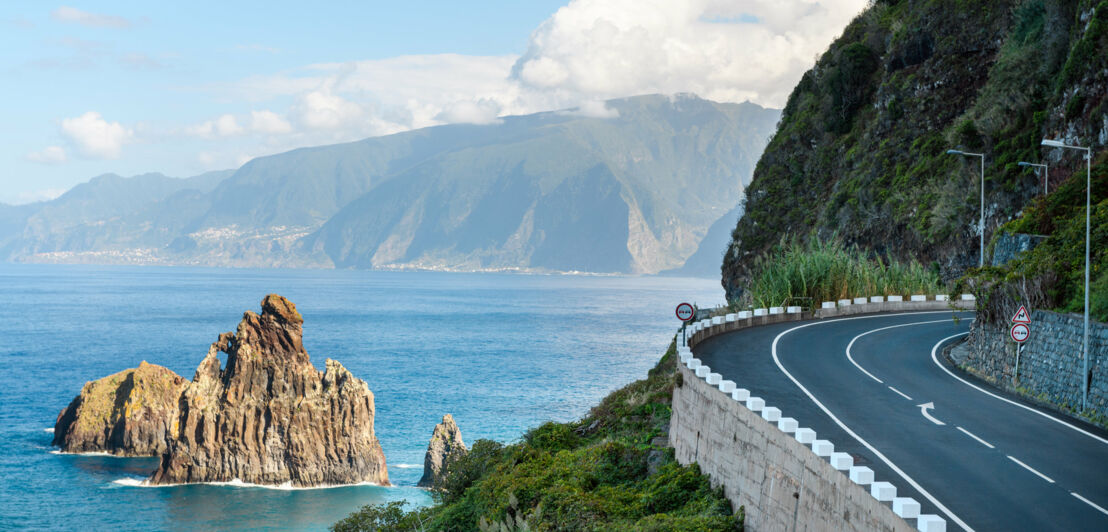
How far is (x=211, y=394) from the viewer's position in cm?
6322

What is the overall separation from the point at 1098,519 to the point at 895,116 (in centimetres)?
5120

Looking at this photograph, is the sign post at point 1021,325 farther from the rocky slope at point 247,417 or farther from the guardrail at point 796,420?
the rocky slope at point 247,417

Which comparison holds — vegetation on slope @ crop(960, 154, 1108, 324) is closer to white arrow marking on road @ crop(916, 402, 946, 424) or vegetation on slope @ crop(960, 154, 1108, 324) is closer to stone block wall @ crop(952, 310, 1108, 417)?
stone block wall @ crop(952, 310, 1108, 417)

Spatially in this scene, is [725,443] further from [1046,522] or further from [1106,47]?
[1106,47]

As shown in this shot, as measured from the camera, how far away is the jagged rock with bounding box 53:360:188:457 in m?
65.6

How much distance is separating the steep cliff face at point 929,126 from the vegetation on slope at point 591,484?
21019 mm

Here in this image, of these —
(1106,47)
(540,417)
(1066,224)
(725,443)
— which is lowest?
(540,417)

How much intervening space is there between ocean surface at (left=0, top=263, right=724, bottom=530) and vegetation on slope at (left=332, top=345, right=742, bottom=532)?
23681 millimetres

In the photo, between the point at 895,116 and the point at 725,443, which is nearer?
the point at 725,443

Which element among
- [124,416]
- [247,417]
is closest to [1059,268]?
[247,417]

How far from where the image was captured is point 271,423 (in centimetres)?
6216

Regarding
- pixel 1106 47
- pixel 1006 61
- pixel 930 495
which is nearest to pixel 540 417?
pixel 1006 61

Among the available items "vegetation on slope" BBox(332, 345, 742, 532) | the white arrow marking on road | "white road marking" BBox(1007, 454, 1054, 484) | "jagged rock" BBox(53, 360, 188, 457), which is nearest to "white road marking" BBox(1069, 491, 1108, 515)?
"white road marking" BBox(1007, 454, 1054, 484)

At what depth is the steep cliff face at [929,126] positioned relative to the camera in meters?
40.1
